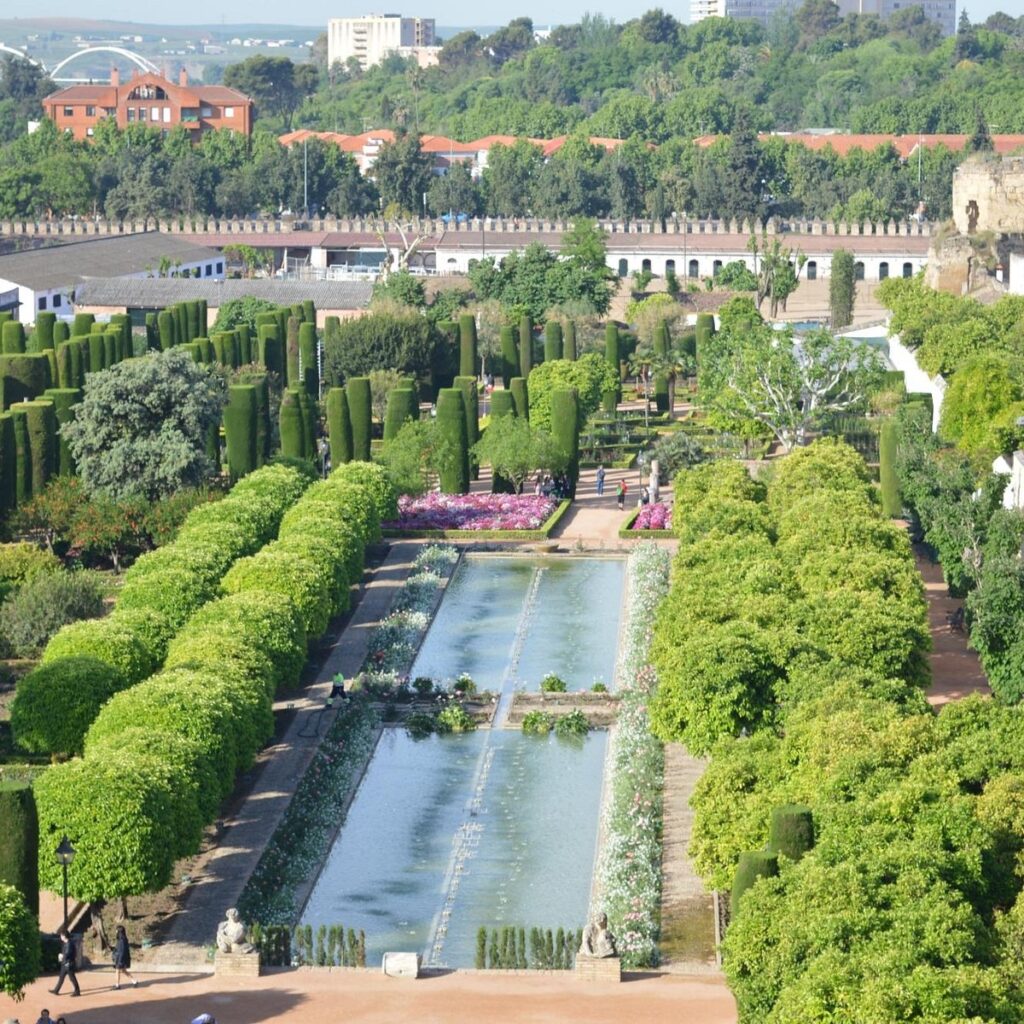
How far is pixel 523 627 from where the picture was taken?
52812mm

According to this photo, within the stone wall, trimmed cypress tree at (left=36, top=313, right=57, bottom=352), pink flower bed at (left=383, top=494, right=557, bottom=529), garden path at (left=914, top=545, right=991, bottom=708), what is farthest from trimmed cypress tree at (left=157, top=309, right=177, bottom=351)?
garden path at (left=914, top=545, right=991, bottom=708)

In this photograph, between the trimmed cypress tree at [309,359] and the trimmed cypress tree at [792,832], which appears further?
the trimmed cypress tree at [309,359]

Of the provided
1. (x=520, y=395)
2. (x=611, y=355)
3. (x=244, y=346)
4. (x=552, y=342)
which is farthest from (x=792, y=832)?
(x=611, y=355)

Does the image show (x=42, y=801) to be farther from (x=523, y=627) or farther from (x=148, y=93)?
(x=148, y=93)

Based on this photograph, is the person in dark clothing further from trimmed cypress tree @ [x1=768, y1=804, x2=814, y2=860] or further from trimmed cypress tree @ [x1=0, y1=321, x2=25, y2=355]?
trimmed cypress tree @ [x1=0, y1=321, x2=25, y2=355]

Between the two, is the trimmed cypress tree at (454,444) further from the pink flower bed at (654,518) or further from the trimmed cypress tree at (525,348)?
the trimmed cypress tree at (525,348)

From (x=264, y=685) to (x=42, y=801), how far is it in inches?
278

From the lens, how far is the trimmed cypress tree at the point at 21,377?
68.2 metres

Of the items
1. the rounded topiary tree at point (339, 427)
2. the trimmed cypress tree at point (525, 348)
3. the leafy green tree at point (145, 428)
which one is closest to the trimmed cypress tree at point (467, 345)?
the trimmed cypress tree at point (525, 348)

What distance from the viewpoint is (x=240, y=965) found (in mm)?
32500

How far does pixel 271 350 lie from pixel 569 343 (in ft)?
35.4

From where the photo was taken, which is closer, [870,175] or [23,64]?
[870,175]

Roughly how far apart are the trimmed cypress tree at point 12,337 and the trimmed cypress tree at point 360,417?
16866 mm

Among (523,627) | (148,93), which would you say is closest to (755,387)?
(523,627)
